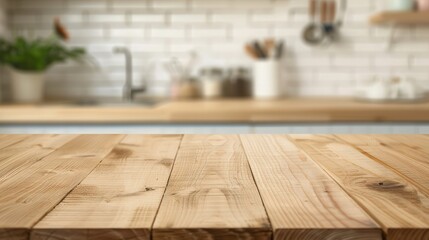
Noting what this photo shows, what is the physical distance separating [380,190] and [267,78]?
7.49 feet

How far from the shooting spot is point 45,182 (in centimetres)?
86

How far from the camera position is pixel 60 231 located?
60cm

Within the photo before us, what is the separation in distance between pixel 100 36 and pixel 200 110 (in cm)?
104

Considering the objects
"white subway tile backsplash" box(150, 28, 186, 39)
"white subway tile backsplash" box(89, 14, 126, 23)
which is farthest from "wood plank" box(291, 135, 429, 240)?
"white subway tile backsplash" box(89, 14, 126, 23)

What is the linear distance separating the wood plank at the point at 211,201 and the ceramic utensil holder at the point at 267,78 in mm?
1941

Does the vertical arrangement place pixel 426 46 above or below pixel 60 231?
above

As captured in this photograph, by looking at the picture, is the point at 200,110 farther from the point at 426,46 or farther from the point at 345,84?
the point at 426,46

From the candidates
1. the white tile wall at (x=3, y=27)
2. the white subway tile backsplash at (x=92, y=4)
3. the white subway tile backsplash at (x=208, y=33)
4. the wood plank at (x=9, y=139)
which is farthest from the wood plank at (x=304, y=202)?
the white tile wall at (x=3, y=27)

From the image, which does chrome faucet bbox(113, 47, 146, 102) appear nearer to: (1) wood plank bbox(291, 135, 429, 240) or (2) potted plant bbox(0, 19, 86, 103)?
(2) potted plant bbox(0, 19, 86, 103)

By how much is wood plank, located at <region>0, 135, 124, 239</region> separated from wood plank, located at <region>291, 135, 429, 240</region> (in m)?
0.39

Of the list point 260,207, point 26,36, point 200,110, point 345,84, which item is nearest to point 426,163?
point 260,207

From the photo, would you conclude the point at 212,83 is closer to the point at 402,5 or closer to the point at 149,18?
the point at 149,18

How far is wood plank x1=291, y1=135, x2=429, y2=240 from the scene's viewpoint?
615mm

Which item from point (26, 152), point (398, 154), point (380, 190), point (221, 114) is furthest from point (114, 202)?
point (221, 114)
